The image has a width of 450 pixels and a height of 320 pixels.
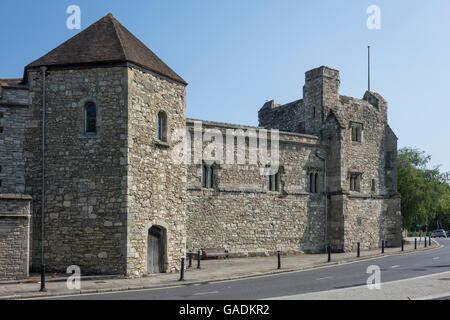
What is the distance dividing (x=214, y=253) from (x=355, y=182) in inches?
503

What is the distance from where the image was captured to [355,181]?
32.6 meters

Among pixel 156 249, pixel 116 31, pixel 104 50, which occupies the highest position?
pixel 116 31

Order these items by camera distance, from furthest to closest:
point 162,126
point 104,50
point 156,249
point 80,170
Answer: point 162,126, point 156,249, point 104,50, point 80,170

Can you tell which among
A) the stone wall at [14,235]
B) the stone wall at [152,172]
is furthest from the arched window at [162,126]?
the stone wall at [14,235]

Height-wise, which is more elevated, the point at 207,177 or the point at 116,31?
the point at 116,31

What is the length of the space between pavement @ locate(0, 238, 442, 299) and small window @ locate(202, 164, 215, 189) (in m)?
4.01

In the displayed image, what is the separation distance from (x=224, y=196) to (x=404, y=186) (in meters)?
25.1

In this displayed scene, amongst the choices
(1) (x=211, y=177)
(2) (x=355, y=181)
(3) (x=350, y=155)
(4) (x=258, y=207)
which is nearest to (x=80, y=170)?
(1) (x=211, y=177)

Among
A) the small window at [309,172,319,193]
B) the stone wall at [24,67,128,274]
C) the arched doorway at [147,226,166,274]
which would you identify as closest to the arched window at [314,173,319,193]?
the small window at [309,172,319,193]

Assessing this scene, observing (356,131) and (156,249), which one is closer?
(156,249)

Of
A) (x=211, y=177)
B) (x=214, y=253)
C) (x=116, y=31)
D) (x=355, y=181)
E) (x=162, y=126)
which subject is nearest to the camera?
(x=116, y=31)

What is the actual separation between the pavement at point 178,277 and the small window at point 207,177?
4.01 m

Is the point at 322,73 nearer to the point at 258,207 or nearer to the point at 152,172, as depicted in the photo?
the point at 258,207
